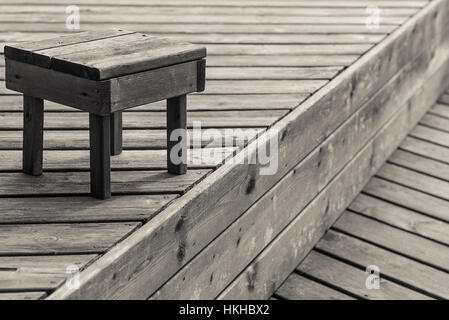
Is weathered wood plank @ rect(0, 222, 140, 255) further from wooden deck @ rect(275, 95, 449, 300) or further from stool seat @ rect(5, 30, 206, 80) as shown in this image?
wooden deck @ rect(275, 95, 449, 300)

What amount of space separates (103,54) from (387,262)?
5.00 feet

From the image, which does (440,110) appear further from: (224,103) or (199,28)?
(224,103)

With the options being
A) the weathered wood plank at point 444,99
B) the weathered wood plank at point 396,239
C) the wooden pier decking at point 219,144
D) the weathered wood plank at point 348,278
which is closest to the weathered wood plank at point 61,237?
the wooden pier decking at point 219,144

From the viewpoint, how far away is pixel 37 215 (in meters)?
2.26

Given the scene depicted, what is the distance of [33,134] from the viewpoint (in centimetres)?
243

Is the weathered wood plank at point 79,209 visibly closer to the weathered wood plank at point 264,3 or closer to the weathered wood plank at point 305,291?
the weathered wood plank at point 305,291

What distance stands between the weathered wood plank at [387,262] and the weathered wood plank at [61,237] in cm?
133

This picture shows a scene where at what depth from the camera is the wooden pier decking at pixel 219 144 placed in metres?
2.16

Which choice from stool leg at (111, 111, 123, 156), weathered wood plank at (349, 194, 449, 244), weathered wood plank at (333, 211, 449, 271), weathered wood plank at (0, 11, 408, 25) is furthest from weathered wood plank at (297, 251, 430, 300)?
weathered wood plank at (0, 11, 408, 25)

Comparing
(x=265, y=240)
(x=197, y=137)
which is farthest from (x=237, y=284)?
(x=197, y=137)

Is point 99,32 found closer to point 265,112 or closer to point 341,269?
point 265,112
